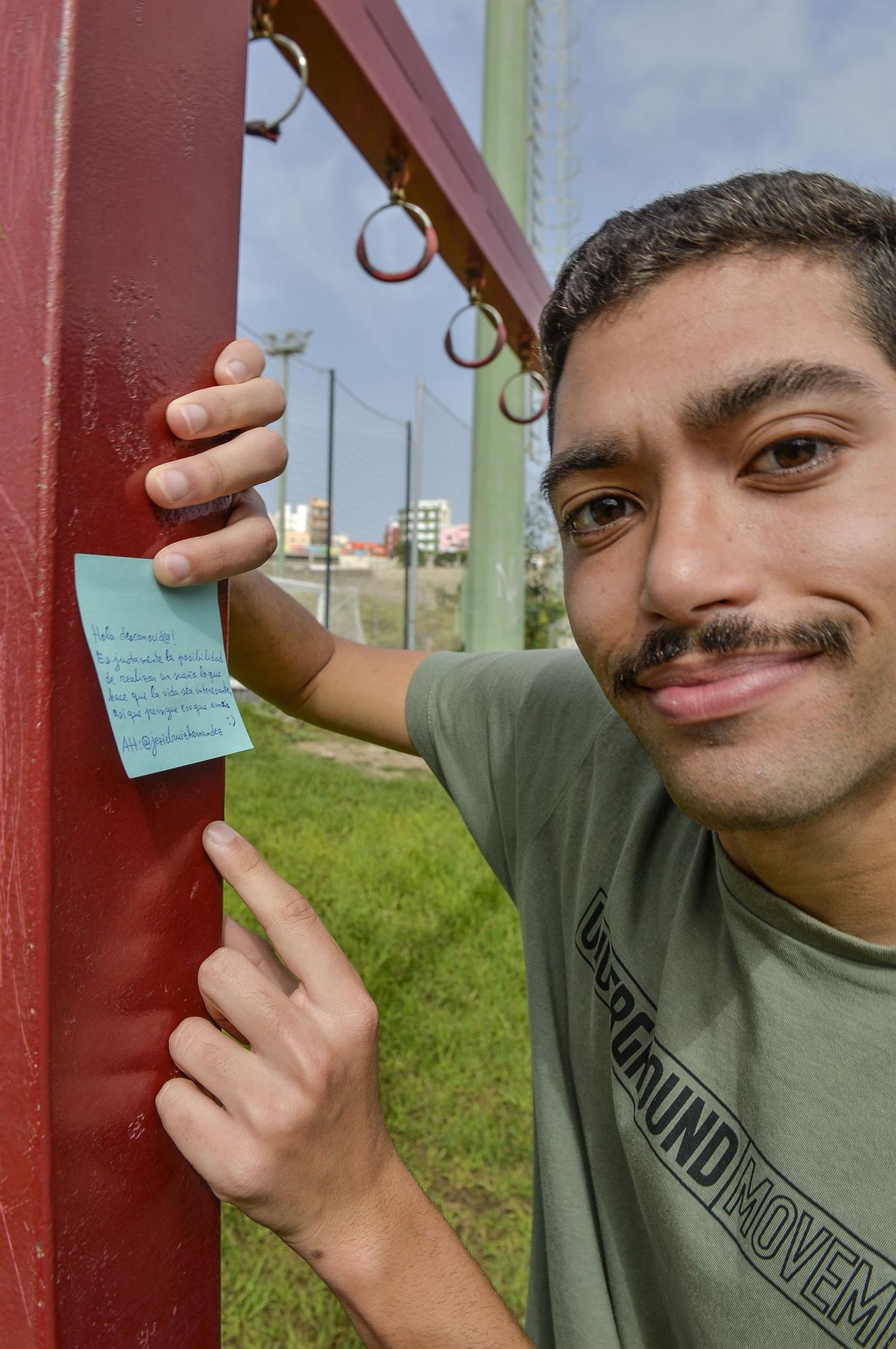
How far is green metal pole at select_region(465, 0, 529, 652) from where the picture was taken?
18.7ft

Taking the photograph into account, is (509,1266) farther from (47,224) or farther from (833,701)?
(47,224)

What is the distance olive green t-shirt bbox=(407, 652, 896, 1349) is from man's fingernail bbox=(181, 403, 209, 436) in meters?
0.72

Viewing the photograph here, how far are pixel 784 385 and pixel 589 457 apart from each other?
0.21 meters

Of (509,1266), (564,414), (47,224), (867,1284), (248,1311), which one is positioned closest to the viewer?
(47,224)

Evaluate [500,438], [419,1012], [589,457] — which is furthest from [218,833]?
[500,438]

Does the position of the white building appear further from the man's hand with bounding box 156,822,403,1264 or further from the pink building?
the man's hand with bounding box 156,822,403,1264

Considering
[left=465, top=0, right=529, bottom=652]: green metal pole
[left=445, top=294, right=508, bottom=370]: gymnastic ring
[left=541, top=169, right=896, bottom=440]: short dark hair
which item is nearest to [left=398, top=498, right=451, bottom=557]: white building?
[left=465, top=0, right=529, bottom=652]: green metal pole

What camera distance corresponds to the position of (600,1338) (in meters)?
1.05

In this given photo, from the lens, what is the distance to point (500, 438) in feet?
18.8

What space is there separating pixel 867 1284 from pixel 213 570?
85 cm

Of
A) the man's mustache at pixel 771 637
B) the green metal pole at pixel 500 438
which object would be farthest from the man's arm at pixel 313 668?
the green metal pole at pixel 500 438

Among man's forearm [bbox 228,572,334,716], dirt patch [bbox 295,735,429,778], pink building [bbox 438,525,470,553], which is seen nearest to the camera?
man's forearm [bbox 228,572,334,716]

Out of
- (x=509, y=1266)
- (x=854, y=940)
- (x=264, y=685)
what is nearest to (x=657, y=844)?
(x=854, y=940)

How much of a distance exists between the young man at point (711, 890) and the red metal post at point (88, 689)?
6 cm
